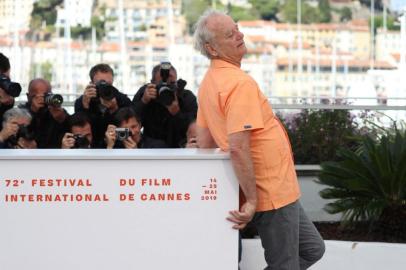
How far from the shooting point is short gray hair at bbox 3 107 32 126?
637 centimetres

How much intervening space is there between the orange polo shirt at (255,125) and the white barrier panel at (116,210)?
138 millimetres

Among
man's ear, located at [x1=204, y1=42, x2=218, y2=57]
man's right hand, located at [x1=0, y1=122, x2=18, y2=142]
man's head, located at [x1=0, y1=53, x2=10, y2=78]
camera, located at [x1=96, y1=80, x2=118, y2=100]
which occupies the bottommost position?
man's right hand, located at [x1=0, y1=122, x2=18, y2=142]

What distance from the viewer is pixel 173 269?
4.73 metres

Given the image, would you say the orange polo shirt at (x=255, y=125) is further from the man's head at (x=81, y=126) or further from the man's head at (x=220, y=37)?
the man's head at (x=81, y=126)

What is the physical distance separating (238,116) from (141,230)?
2.43 feet

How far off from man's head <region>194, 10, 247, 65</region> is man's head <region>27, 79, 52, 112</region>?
245cm

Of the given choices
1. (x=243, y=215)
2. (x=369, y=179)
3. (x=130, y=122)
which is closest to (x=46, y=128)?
(x=130, y=122)

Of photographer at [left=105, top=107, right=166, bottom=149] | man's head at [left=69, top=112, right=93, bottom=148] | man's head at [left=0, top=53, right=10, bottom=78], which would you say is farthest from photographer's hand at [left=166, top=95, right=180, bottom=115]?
man's head at [left=0, top=53, right=10, bottom=78]

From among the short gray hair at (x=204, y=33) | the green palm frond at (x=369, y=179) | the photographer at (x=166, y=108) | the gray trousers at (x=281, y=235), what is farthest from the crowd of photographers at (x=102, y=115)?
the gray trousers at (x=281, y=235)

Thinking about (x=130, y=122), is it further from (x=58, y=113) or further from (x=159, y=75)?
(x=159, y=75)

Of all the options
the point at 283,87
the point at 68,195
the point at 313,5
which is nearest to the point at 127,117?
the point at 68,195

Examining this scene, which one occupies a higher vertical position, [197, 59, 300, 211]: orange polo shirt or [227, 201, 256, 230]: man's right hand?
[197, 59, 300, 211]: orange polo shirt

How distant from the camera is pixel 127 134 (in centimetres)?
603

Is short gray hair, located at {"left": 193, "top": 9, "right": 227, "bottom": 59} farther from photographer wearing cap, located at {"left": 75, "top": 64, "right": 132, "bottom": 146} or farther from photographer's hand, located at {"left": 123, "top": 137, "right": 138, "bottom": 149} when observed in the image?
photographer wearing cap, located at {"left": 75, "top": 64, "right": 132, "bottom": 146}
